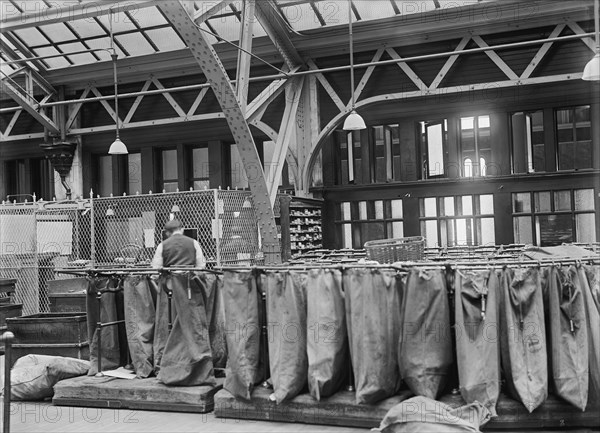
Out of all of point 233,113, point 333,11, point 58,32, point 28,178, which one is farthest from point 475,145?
point 28,178

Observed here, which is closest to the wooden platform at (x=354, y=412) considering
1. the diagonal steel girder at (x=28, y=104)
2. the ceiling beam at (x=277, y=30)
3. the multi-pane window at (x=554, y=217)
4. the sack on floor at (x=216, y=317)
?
the sack on floor at (x=216, y=317)

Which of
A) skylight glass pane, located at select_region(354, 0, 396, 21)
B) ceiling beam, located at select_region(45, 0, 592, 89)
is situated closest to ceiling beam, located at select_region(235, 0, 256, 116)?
ceiling beam, located at select_region(45, 0, 592, 89)

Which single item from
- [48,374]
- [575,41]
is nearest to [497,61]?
[575,41]

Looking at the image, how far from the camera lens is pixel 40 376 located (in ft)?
28.3

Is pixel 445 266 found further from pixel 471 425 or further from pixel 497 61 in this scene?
pixel 497 61

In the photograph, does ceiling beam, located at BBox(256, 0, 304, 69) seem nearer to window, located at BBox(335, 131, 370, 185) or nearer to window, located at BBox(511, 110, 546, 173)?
window, located at BBox(335, 131, 370, 185)

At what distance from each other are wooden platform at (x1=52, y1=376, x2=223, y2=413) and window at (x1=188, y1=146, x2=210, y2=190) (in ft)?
38.1

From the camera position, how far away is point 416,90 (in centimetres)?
1655

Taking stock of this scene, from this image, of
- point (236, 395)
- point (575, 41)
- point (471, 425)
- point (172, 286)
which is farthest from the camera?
point (575, 41)

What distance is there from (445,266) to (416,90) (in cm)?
1054

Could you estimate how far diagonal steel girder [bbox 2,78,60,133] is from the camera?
18.2m

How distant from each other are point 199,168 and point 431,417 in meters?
14.6

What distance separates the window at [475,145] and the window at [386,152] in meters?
1.66

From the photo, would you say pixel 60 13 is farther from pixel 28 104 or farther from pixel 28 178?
pixel 28 178
